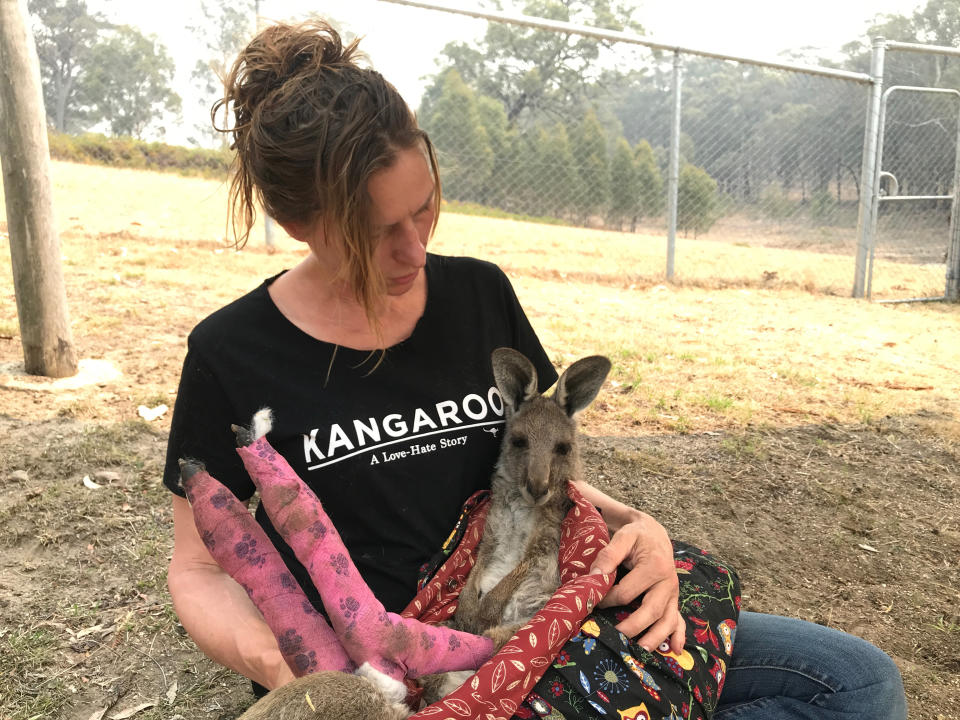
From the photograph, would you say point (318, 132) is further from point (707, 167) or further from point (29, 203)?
point (707, 167)

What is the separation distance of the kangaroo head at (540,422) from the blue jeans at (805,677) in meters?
0.64

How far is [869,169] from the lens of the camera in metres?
8.69

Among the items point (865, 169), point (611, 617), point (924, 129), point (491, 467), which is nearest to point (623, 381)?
point (491, 467)

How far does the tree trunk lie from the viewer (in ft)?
13.7

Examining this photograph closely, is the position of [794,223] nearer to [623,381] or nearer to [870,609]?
[623,381]

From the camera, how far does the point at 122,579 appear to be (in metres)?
3.00

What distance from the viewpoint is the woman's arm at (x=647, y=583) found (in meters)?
1.60

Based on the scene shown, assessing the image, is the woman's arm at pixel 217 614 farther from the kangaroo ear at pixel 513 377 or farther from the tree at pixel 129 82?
the tree at pixel 129 82

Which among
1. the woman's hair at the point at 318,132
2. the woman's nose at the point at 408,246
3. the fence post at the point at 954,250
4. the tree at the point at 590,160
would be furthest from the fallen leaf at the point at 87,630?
the fence post at the point at 954,250

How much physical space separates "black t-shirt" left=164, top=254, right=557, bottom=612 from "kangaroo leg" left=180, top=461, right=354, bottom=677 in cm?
15

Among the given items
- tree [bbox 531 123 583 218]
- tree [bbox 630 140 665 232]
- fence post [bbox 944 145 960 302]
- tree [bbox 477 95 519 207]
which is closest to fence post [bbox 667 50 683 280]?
tree [bbox 630 140 665 232]

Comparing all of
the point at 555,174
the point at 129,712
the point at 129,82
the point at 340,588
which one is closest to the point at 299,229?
the point at 340,588

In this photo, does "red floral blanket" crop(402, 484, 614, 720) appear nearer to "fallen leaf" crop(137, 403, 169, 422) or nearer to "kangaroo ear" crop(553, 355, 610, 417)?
"kangaroo ear" crop(553, 355, 610, 417)

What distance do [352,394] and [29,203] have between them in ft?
11.2
